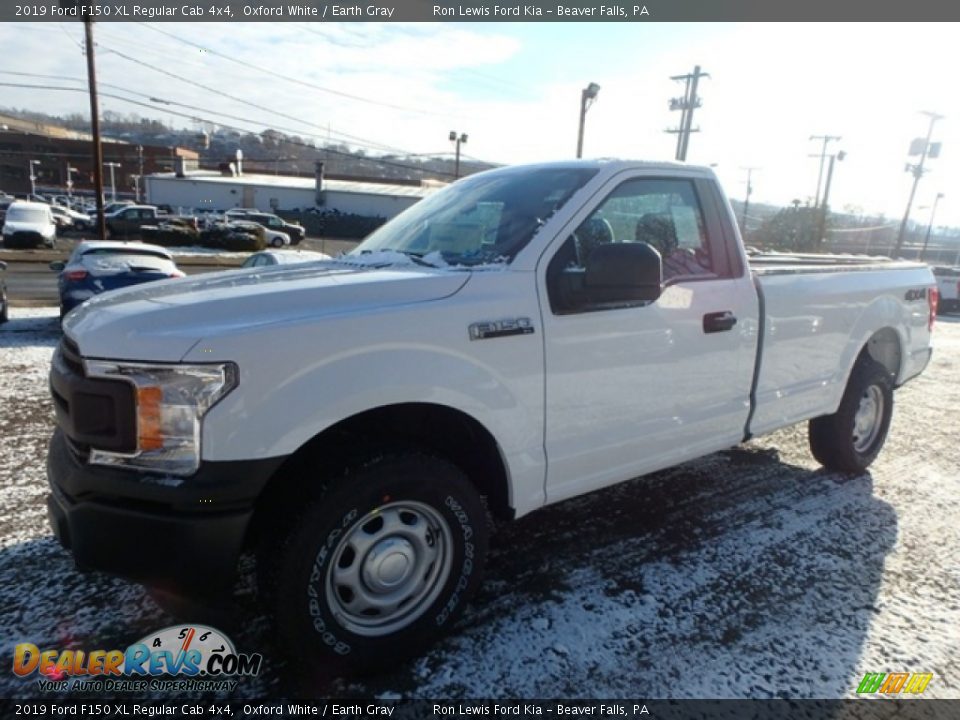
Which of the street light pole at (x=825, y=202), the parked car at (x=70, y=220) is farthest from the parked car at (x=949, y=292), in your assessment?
the parked car at (x=70, y=220)

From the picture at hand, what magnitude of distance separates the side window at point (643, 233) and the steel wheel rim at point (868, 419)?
2.17m

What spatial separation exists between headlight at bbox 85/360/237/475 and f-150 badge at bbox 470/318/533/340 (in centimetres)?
92

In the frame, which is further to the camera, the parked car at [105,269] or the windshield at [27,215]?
the windshield at [27,215]

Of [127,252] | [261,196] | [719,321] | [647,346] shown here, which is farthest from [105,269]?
[261,196]

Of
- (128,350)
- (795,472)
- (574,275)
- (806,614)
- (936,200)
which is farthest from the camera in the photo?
(936,200)

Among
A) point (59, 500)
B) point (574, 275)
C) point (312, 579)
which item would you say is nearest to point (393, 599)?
point (312, 579)

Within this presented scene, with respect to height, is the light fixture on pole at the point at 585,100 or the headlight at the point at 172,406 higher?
the light fixture on pole at the point at 585,100

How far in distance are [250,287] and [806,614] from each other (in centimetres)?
287

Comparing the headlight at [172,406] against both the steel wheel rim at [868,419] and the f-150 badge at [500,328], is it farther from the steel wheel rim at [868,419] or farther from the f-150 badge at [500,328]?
the steel wheel rim at [868,419]

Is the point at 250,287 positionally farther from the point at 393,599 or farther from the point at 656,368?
the point at 656,368

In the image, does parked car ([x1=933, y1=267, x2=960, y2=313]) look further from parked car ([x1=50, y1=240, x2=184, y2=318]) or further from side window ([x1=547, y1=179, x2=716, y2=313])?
parked car ([x1=50, y1=240, x2=184, y2=318])

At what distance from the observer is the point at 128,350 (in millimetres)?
1991

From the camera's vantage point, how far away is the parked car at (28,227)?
26.9 meters

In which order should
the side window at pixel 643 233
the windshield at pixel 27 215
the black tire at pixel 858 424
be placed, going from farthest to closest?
the windshield at pixel 27 215
the black tire at pixel 858 424
the side window at pixel 643 233
